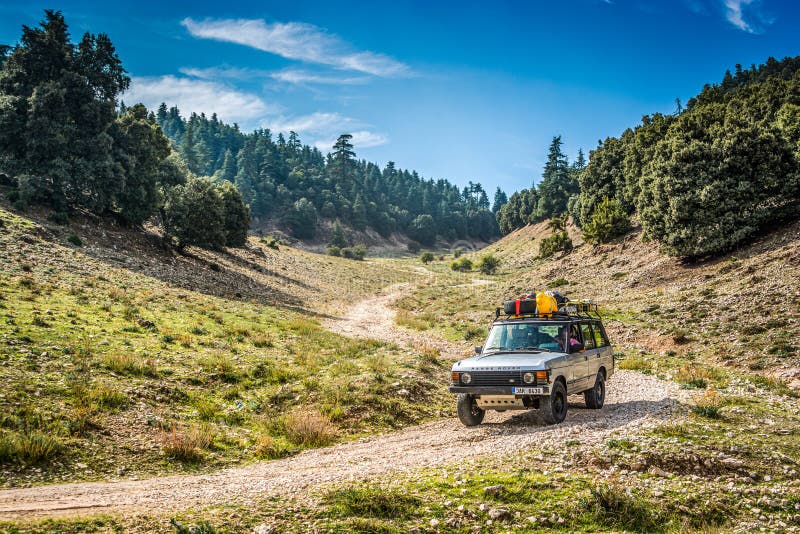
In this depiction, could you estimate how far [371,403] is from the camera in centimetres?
1438

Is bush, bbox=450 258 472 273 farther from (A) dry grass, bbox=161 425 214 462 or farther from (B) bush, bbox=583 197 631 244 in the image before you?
(A) dry grass, bbox=161 425 214 462

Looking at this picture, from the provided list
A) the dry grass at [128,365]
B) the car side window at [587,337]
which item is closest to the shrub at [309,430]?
the dry grass at [128,365]

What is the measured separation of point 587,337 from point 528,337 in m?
2.16

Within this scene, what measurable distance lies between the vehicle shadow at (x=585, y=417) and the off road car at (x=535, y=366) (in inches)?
12.8

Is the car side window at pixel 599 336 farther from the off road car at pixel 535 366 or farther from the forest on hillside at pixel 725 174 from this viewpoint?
the forest on hillside at pixel 725 174

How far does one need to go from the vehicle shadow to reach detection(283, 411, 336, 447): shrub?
394 cm

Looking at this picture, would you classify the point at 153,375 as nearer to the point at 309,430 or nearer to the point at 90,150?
the point at 309,430

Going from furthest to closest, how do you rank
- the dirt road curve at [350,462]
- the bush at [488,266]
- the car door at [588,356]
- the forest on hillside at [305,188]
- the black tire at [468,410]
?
the forest on hillside at [305,188]
the bush at [488,266]
the car door at [588,356]
the black tire at [468,410]
the dirt road curve at [350,462]

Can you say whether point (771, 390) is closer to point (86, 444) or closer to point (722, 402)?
point (722, 402)

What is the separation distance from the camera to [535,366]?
10.8m

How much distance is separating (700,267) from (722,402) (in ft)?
81.3

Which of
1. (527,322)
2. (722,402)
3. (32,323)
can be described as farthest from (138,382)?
(722,402)

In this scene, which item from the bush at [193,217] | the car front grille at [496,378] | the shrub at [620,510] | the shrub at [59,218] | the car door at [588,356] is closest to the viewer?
the shrub at [620,510]

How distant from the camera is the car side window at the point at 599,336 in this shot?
46.9 feet
